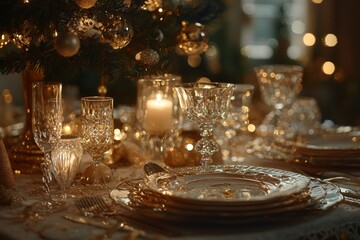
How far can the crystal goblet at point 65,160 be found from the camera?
1573 millimetres

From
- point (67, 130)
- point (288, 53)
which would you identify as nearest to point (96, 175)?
point (67, 130)

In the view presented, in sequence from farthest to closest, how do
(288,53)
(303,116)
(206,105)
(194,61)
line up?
(288,53) < (194,61) < (303,116) < (206,105)

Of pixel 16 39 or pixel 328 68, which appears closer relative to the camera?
pixel 16 39

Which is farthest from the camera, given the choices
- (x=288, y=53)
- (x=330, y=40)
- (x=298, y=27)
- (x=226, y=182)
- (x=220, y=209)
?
(x=298, y=27)

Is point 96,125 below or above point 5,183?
above

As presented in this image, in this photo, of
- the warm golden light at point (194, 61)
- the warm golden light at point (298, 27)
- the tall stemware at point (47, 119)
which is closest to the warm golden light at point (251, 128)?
the tall stemware at point (47, 119)

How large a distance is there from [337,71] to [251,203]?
15.6ft

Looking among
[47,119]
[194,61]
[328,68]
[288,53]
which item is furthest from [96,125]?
[328,68]

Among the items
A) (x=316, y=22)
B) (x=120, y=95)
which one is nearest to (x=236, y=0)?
(x=316, y=22)

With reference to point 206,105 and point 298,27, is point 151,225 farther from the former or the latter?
point 298,27

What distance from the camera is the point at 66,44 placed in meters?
1.61

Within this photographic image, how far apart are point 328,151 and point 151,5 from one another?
63cm

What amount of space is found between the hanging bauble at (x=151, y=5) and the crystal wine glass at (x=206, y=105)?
11.9 inches

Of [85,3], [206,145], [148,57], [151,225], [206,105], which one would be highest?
[85,3]
